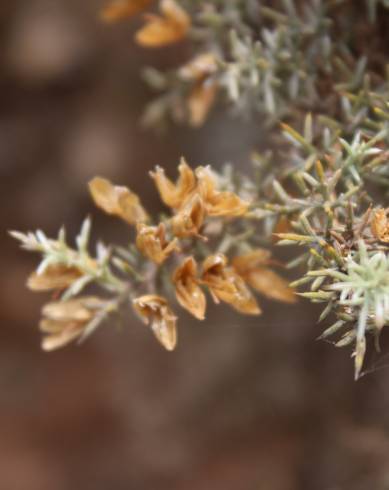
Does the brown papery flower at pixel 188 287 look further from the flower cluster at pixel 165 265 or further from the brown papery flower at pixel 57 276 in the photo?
the brown papery flower at pixel 57 276

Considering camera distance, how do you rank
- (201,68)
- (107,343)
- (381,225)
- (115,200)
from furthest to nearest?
1. (107,343)
2. (201,68)
3. (115,200)
4. (381,225)

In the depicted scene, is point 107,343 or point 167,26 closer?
point 167,26

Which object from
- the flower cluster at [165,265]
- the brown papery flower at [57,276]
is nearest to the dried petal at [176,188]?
the flower cluster at [165,265]

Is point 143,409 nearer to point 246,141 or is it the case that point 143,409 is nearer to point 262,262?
point 246,141

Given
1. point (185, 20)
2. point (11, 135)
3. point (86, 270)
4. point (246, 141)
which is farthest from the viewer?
point (11, 135)

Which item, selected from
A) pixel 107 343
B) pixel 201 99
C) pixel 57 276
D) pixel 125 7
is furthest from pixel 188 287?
pixel 107 343

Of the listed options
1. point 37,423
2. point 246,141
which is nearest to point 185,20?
point 246,141

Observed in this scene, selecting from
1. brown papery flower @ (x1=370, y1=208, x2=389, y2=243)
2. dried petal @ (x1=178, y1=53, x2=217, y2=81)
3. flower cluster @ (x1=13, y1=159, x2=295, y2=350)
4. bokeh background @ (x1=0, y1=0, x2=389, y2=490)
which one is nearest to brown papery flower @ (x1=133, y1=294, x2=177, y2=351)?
flower cluster @ (x1=13, y1=159, x2=295, y2=350)

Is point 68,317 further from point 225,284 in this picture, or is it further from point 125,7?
point 125,7
